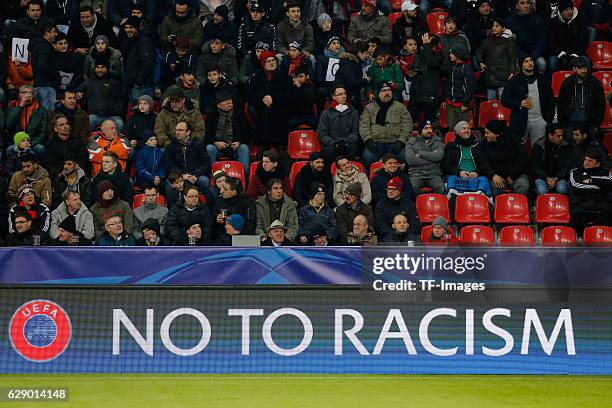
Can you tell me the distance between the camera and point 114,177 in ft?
52.2

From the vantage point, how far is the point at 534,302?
11445 millimetres

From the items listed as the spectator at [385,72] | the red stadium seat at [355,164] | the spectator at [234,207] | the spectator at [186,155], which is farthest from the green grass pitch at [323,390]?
the spectator at [385,72]

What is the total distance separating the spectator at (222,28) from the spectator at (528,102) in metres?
4.91

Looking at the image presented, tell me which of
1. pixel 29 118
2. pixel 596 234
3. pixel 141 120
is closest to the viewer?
pixel 596 234

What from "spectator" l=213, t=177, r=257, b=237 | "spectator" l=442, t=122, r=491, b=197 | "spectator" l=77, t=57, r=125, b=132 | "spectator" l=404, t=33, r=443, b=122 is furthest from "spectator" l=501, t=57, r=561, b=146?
"spectator" l=77, t=57, r=125, b=132

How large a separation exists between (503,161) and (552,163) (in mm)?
856

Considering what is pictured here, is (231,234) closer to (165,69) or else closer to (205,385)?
(205,385)

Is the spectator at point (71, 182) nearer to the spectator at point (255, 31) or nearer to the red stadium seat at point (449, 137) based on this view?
the spectator at point (255, 31)

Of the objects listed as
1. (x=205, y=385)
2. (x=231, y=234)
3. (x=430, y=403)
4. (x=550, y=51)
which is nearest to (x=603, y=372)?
(x=430, y=403)

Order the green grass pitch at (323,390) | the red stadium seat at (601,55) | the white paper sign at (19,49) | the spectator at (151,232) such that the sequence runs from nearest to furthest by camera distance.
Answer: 1. the green grass pitch at (323,390)
2. the spectator at (151,232)
3. the white paper sign at (19,49)
4. the red stadium seat at (601,55)

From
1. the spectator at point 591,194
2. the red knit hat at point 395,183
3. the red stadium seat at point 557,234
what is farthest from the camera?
the spectator at point 591,194

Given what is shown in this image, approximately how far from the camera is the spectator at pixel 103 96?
17891 mm

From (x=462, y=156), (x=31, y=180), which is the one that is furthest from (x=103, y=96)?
(x=462, y=156)

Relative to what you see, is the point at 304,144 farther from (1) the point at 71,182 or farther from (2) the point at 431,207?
(1) the point at 71,182
